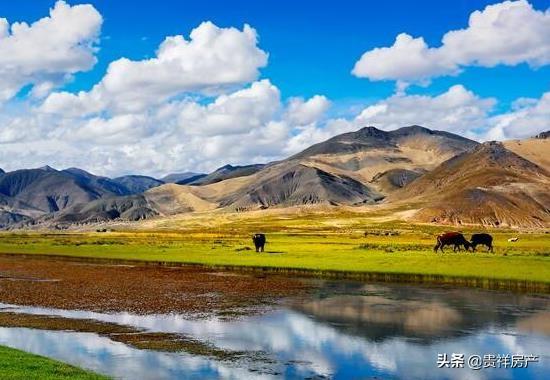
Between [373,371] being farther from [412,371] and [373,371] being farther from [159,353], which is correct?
[159,353]

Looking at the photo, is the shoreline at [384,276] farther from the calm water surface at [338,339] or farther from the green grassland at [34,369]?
the green grassland at [34,369]

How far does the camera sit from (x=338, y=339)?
34.2 m

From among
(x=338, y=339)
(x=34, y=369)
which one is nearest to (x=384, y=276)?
(x=338, y=339)

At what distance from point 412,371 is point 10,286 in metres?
42.3

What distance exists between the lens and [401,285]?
5744cm

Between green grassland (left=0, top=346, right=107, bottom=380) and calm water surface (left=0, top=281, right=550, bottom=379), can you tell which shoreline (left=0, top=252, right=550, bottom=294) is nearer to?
calm water surface (left=0, top=281, right=550, bottom=379)

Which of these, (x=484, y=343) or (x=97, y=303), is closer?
(x=484, y=343)

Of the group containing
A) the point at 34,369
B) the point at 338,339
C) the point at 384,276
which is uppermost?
the point at 384,276

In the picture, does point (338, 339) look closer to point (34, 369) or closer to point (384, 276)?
point (34, 369)

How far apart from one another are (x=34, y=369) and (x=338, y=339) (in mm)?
16133

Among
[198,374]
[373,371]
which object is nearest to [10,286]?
[198,374]

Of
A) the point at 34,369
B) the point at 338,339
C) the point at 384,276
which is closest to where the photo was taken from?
the point at 34,369

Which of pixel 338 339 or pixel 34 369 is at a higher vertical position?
pixel 34 369

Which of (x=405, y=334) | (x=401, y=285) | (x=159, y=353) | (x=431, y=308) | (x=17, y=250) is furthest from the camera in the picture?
(x=17, y=250)
